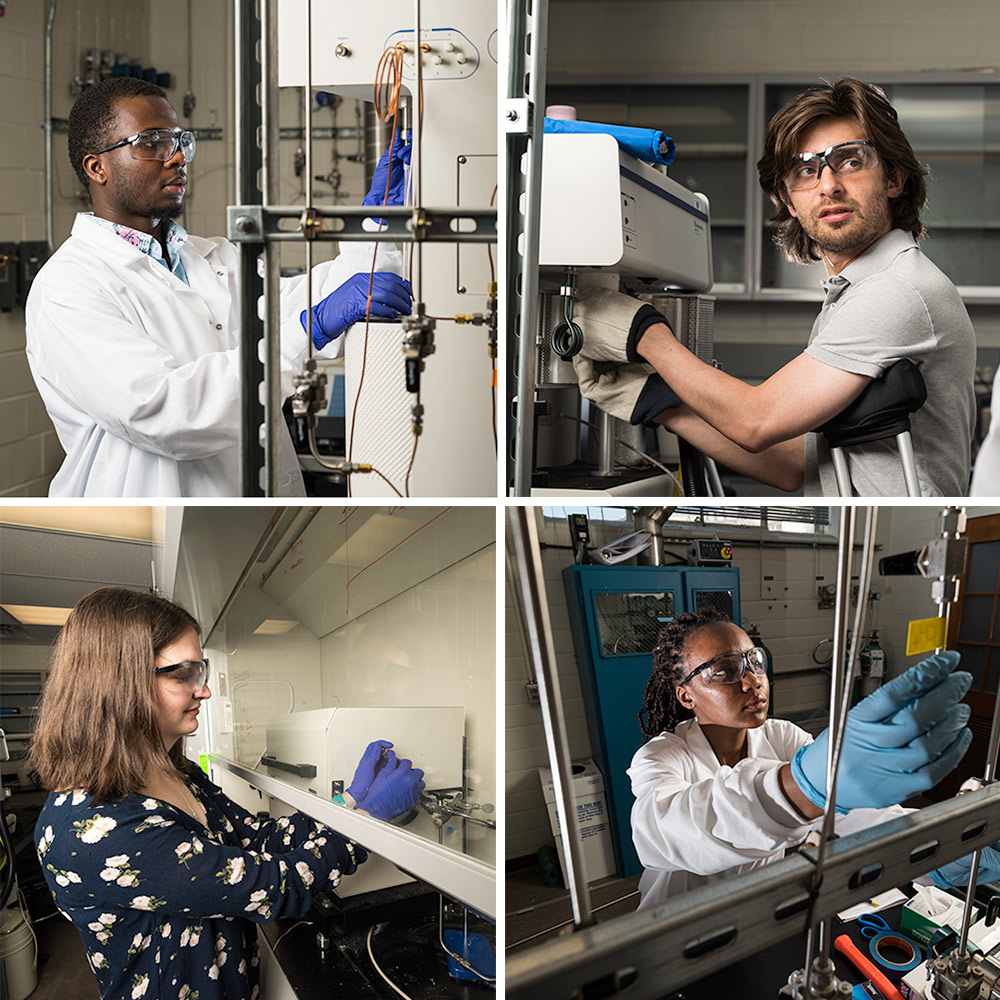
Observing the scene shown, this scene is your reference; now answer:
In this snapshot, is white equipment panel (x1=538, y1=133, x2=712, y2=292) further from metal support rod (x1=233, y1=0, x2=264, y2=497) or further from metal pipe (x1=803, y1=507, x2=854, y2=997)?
metal pipe (x1=803, y1=507, x2=854, y2=997)

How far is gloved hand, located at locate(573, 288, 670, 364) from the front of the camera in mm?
969

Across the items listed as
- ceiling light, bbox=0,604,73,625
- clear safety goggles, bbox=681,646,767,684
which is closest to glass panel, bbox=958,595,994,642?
clear safety goggles, bbox=681,646,767,684

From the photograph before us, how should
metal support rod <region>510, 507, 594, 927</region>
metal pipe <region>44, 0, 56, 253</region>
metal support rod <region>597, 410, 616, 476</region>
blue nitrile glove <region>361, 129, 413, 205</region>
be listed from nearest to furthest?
metal support rod <region>510, 507, 594, 927</region> < blue nitrile glove <region>361, 129, 413, 205</region> < metal support rod <region>597, 410, 616, 476</region> < metal pipe <region>44, 0, 56, 253</region>

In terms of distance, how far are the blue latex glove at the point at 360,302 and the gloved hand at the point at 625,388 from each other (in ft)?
0.79

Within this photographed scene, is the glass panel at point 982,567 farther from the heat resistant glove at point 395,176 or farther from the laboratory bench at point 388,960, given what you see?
the heat resistant glove at point 395,176

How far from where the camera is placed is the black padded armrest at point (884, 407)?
0.91m

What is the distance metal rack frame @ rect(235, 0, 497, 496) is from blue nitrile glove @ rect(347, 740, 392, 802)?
1.47 feet

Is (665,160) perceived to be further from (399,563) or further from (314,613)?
(314,613)

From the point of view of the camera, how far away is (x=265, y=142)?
0.80m

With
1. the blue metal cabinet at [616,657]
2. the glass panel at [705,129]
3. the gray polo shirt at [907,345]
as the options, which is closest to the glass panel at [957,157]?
the glass panel at [705,129]

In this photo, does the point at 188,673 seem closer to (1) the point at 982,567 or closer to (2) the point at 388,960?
(2) the point at 388,960

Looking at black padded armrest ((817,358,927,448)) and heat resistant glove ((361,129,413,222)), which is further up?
heat resistant glove ((361,129,413,222))

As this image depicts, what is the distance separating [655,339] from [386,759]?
0.61m

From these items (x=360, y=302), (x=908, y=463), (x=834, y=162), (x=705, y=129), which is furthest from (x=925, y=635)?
(x=705, y=129)
